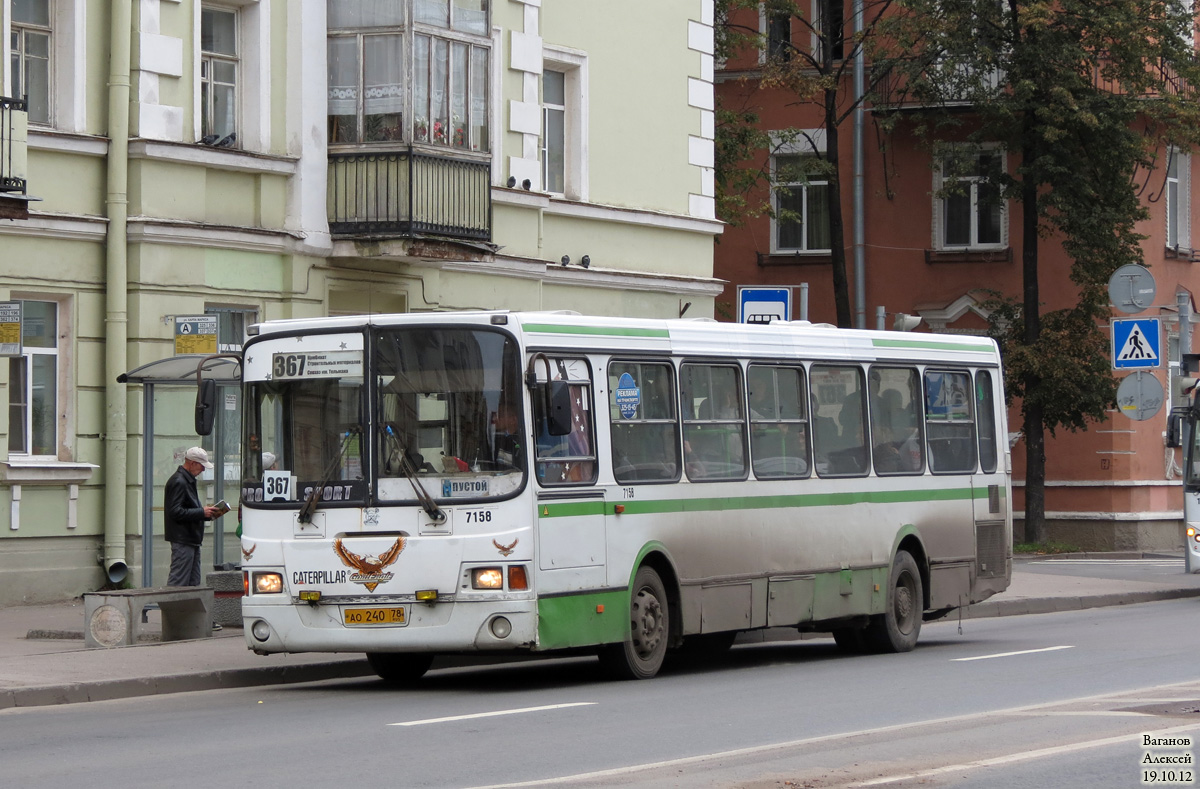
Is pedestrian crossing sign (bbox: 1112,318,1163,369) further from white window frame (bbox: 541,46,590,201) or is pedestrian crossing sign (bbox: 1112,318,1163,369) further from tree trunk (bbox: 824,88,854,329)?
tree trunk (bbox: 824,88,854,329)

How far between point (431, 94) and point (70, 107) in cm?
443

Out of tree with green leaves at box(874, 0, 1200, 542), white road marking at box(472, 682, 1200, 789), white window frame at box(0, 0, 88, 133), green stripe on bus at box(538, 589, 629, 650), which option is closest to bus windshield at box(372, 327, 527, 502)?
green stripe on bus at box(538, 589, 629, 650)

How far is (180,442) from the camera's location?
21469mm

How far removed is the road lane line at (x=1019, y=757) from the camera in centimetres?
898

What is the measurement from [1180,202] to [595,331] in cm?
2774

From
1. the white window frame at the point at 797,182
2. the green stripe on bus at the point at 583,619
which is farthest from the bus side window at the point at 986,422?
the white window frame at the point at 797,182

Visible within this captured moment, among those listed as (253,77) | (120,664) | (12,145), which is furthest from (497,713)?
(253,77)

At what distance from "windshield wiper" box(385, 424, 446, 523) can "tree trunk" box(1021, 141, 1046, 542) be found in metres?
23.1

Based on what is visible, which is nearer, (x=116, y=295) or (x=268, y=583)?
(x=268, y=583)

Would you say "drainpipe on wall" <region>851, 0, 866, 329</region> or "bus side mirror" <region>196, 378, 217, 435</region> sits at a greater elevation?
"drainpipe on wall" <region>851, 0, 866, 329</region>

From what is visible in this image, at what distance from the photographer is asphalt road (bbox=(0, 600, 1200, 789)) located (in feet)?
30.6

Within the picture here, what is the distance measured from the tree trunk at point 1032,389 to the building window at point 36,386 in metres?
19.5

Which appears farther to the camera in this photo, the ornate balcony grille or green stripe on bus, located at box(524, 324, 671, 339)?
the ornate balcony grille

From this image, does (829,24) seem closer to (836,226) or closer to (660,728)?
(836,226)
